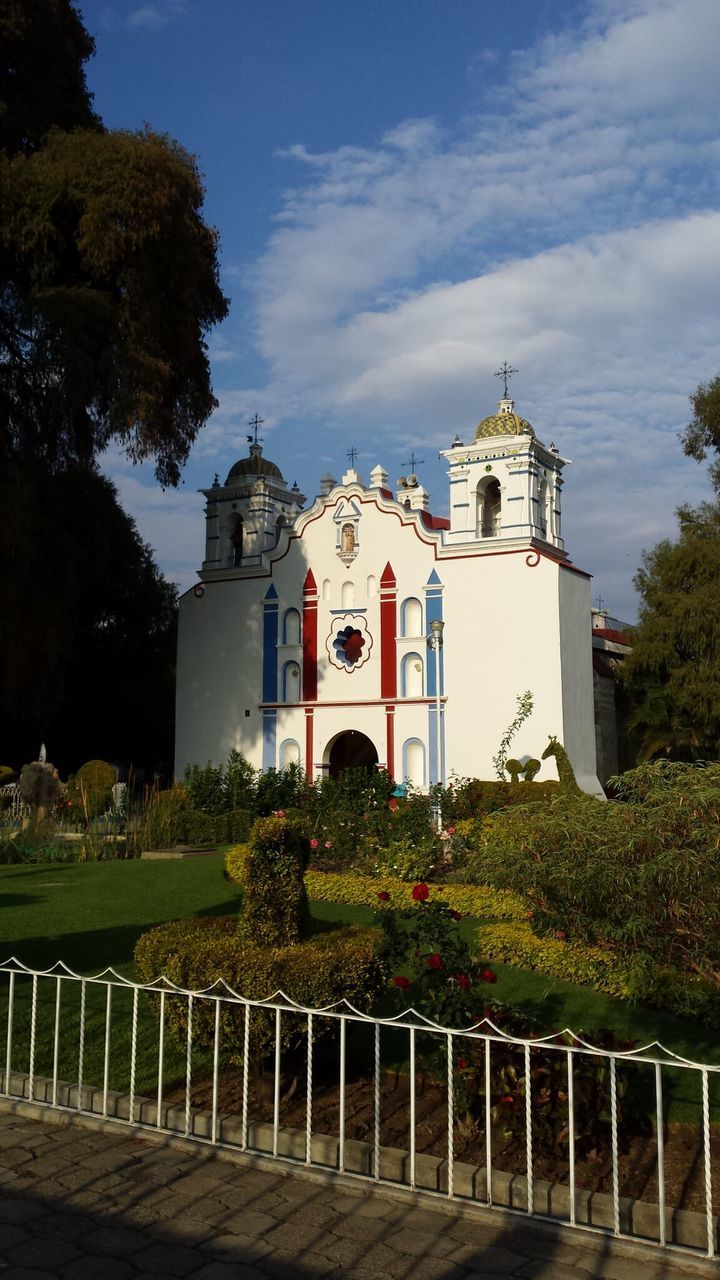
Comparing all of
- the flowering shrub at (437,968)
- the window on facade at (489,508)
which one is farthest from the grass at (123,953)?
the window on facade at (489,508)

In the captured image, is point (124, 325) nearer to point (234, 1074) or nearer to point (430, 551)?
point (430, 551)

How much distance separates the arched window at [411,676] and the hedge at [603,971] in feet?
46.6

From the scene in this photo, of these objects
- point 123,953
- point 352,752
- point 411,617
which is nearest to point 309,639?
point 411,617

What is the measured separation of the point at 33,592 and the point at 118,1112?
52.2ft

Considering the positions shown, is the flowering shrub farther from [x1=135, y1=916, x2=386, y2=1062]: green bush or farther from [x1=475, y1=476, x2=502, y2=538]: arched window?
[x1=475, y1=476, x2=502, y2=538]: arched window

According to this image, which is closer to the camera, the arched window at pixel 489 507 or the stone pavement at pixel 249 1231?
the stone pavement at pixel 249 1231

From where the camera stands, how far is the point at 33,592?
19.9 metres

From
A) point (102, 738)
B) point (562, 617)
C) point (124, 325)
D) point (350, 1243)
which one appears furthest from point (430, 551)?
point (350, 1243)

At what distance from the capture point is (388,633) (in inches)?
948

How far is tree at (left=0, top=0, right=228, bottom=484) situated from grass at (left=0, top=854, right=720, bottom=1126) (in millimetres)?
8271

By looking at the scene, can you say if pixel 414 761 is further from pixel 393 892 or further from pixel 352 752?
pixel 393 892

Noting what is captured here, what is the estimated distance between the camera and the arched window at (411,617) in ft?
78.3

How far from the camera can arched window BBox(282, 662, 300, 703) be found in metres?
25.3

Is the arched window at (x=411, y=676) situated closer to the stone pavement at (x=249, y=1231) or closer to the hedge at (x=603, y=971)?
the hedge at (x=603, y=971)
